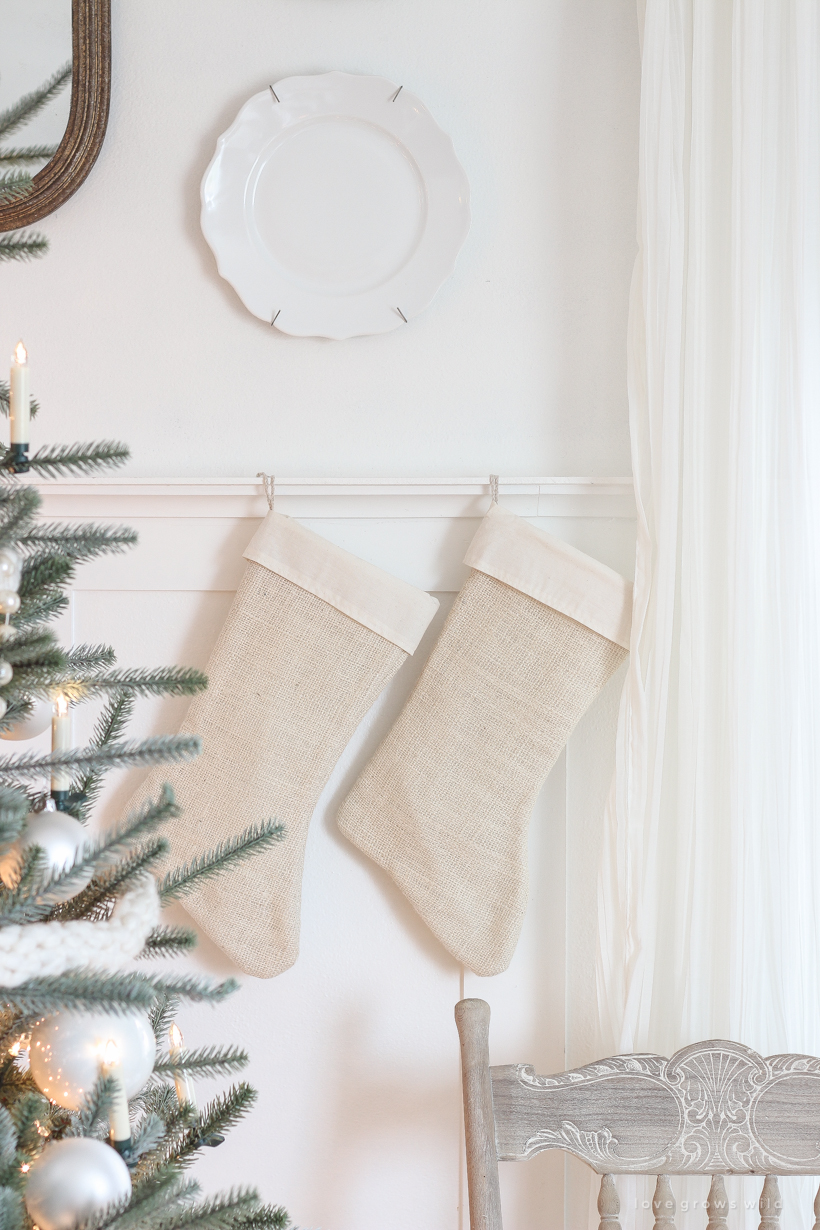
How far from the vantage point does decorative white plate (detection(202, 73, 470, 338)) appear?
3.99 feet

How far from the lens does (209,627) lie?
4.22 ft

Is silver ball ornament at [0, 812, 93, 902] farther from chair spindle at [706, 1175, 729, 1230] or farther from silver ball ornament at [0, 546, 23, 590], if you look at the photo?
chair spindle at [706, 1175, 729, 1230]

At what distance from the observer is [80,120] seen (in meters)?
1.22

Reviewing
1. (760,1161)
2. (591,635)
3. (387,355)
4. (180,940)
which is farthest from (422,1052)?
(387,355)

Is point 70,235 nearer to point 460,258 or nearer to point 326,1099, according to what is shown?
point 460,258

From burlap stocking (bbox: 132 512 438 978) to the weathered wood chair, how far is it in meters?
0.31

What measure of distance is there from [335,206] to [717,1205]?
1.31 m

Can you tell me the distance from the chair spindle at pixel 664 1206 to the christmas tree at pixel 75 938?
65 cm

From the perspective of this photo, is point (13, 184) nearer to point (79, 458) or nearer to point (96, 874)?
point (79, 458)

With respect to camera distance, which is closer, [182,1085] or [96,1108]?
[96,1108]

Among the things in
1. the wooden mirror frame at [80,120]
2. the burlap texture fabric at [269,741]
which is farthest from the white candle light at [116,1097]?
the wooden mirror frame at [80,120]

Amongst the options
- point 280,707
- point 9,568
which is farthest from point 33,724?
point 280,707

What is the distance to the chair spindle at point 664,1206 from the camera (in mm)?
1053

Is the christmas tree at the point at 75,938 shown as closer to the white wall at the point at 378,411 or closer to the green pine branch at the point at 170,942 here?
the green pine branch at the point at 170,942
